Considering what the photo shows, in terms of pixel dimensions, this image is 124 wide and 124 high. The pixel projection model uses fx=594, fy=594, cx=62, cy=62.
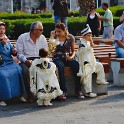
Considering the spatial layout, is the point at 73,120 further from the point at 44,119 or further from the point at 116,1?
the point at 116,1

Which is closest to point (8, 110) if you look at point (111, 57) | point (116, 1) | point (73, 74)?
point (73, 74)

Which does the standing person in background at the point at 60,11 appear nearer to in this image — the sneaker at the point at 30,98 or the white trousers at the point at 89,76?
the white trousers at the point at 89,76

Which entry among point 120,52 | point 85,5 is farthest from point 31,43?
point 85,5

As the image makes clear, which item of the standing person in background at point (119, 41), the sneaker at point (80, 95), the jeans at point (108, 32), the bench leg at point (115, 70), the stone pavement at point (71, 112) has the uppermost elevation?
the standing person in background at point (119, 41)

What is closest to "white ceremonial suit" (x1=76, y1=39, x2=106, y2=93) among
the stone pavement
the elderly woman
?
the stone pavement

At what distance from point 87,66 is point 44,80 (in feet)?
3.69

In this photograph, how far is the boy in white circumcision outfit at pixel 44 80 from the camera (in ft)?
32.7

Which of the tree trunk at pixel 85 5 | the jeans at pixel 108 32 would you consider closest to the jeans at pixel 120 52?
the jeans at pixel 108 32

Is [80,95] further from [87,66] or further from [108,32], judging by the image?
[108,32]

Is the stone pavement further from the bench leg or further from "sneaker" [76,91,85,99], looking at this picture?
the bench leg

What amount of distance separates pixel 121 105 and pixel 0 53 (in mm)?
2299

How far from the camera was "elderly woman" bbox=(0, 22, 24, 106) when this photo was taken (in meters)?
10.1

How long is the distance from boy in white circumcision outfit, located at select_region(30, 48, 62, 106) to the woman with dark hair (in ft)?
1.68

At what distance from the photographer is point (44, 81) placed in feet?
32.9
